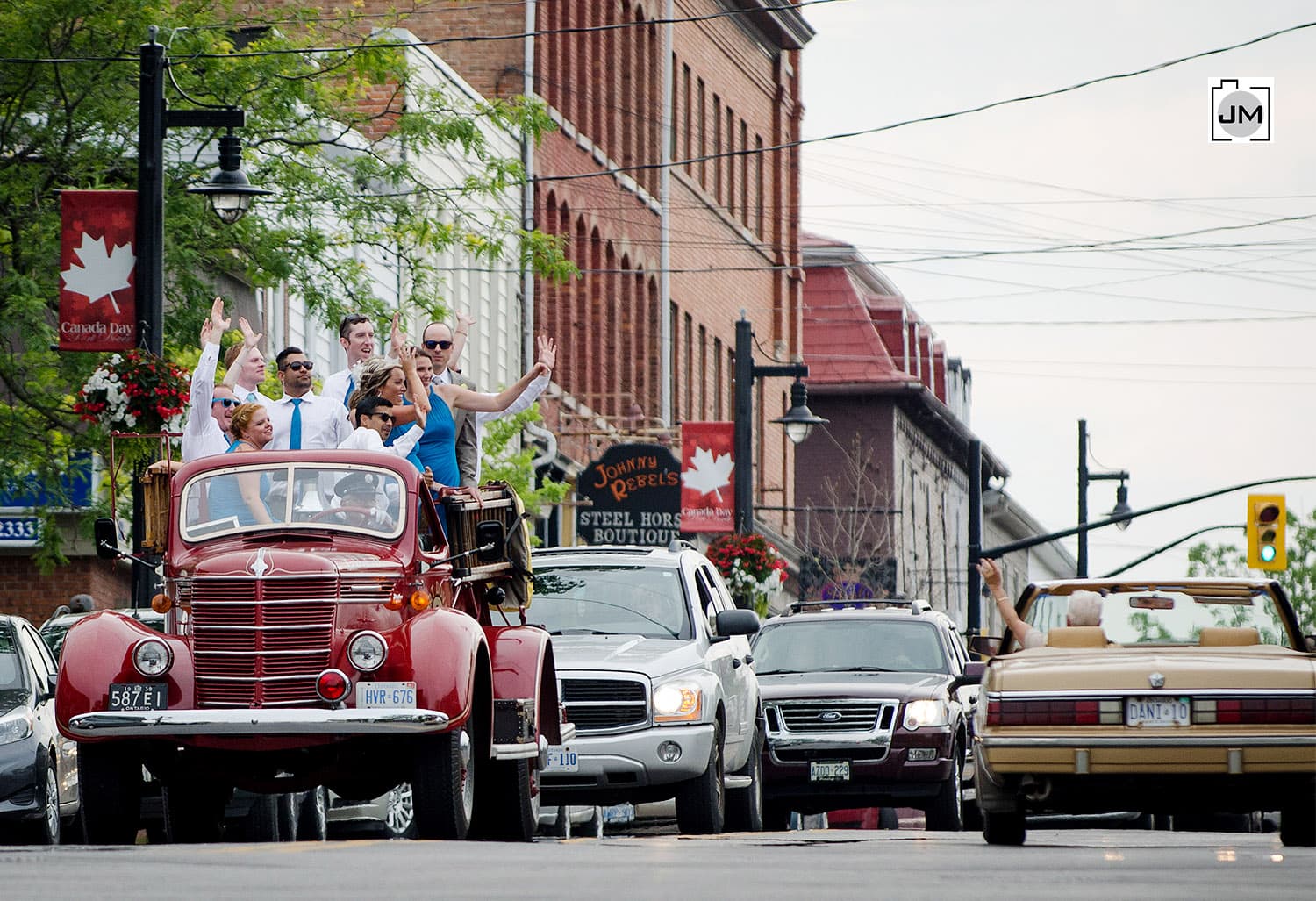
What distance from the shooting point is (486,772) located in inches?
593

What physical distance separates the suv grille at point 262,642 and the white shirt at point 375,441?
121cm

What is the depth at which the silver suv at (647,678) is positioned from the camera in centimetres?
1825

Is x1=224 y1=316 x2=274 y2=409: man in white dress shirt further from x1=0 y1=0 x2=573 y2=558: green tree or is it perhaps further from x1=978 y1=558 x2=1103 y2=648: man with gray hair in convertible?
x1=0 y1=0 x2=573 y2=558: green tree

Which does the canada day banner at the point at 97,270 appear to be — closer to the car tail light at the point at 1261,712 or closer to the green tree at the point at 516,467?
the car tail light at the point at 1261,712

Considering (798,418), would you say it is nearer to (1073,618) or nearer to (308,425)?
(1073,618)

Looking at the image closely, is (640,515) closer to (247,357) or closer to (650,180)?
(650,180)

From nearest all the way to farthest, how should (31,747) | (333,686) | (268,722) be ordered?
(268,722), (333,686), (31,747)

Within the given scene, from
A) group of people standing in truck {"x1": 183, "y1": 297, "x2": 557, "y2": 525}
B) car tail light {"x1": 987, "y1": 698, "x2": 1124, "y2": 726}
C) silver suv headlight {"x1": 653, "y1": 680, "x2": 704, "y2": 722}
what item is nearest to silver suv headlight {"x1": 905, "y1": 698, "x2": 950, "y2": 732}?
silver suv headlight {"x1": 653, "y1": 680, "x2": 704, "y2": 722}

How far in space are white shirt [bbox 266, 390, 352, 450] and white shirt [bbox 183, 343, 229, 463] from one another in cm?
32

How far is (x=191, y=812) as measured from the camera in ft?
49.6

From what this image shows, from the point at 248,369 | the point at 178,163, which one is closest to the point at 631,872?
the point at 248,369

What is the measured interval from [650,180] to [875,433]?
25.4 meters

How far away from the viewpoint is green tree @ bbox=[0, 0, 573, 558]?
26.2 m

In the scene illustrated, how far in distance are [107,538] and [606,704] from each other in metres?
4.53
